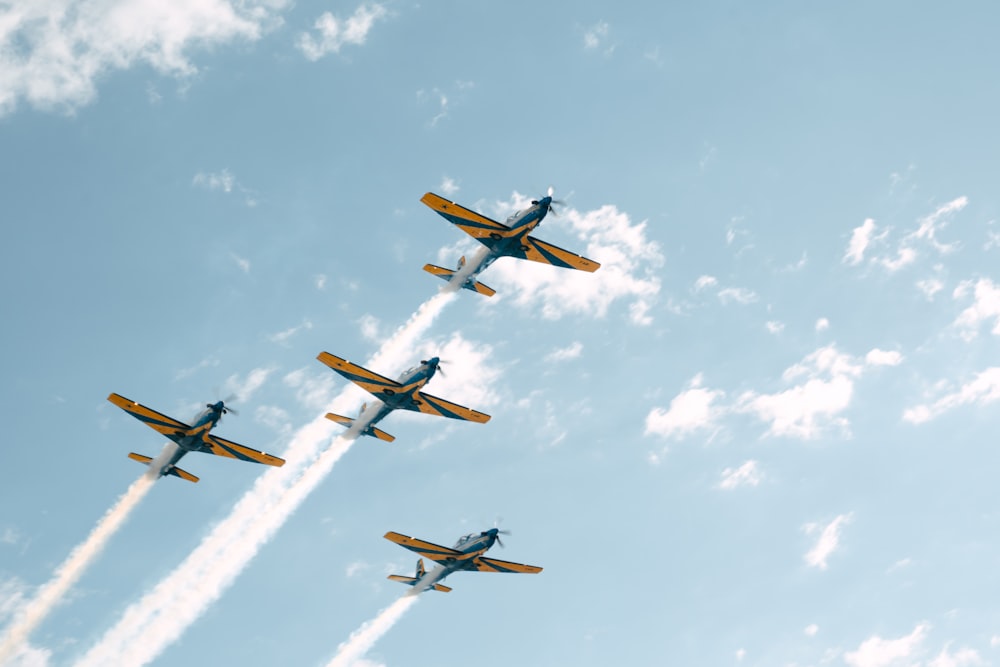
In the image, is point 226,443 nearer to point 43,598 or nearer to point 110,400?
point 110,400

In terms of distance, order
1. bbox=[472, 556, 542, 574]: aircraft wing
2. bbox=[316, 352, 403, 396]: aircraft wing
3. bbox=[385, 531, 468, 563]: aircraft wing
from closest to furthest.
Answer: bbox=[316, 352, 403, 396]: aircraft wing → bbox=[385, 531, 468, 563]: aircraft wing → bbox=[472, 556, 542, 574]: aircraft wing

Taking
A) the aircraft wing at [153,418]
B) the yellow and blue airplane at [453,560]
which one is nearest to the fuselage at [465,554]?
the yellow and blue airplane at [453,560]

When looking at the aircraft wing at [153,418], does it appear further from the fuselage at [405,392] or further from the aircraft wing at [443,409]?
the aircraft wing at [443,409]

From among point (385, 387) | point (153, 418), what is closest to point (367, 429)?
point (385, 387)

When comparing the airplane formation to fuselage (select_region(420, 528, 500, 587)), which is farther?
fuselage (select_region(420, 528, 500, 587))

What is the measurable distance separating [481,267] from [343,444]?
18.4 meters

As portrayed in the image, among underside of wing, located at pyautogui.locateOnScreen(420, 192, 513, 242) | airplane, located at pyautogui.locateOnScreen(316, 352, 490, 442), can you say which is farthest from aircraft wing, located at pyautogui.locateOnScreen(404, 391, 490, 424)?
underside of wing, located at pyautogui.locateOnScreen(420, 192, 513, 242)

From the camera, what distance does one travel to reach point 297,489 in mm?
78312

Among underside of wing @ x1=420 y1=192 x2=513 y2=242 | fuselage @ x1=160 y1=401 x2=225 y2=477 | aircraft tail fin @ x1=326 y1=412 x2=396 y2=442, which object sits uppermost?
underside of wing @ x1=420 y1=192 x2=513 y2=242

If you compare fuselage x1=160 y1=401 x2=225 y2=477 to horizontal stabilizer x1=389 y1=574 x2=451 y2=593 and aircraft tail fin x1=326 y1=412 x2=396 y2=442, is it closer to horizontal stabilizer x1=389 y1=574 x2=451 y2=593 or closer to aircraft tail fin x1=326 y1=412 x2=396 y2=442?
aircraft tail fin x1=326 y1=412 x2=396 y2=442

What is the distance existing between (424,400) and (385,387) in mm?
4395

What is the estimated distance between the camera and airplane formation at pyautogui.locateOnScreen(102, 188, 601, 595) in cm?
7112

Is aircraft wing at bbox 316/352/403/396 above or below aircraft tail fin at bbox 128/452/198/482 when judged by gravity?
above

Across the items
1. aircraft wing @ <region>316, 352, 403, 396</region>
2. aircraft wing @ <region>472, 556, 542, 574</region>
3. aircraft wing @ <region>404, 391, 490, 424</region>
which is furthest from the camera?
aircraft wing @ <region>472, 556, 542, 574</region>
